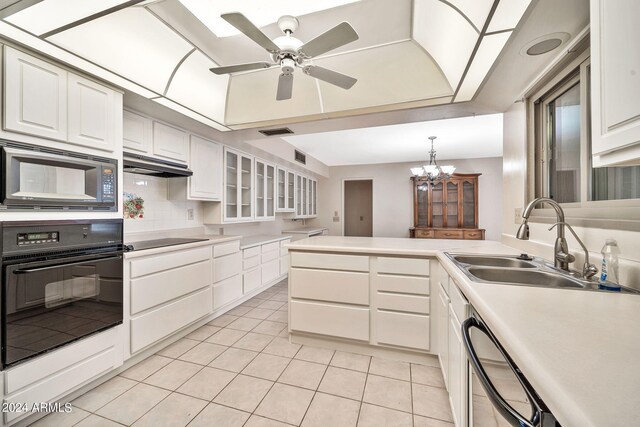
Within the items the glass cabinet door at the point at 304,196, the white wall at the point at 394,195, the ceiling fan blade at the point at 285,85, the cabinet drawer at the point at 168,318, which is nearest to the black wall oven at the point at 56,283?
the cabinet drawer at the point at 168,318

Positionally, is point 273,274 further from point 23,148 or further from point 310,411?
point 23,148

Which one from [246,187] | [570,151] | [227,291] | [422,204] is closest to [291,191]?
[246,187]

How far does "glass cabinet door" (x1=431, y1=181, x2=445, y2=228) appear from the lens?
607 cm

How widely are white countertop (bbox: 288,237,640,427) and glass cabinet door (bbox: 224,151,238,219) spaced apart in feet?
10.1

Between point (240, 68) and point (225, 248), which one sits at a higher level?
point (240, 68)

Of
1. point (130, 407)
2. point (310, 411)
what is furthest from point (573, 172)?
point (130, 407)

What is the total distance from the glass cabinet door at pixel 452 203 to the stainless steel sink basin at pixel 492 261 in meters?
4.53

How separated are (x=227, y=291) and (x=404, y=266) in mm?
2111

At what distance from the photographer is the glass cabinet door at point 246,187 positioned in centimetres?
386

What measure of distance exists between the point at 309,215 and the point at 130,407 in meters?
4.93

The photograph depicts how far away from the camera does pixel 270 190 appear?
15.1ft

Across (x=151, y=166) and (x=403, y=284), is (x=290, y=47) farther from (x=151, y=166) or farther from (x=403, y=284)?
(x=403, y=284)

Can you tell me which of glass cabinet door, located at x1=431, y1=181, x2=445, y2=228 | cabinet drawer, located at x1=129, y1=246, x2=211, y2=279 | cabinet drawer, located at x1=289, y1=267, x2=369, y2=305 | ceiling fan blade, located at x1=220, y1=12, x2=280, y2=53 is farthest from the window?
glass cabinet door, located at x1=431, y1=181, x2=445, y2=228

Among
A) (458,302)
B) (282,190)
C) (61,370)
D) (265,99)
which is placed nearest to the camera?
(458,302)
